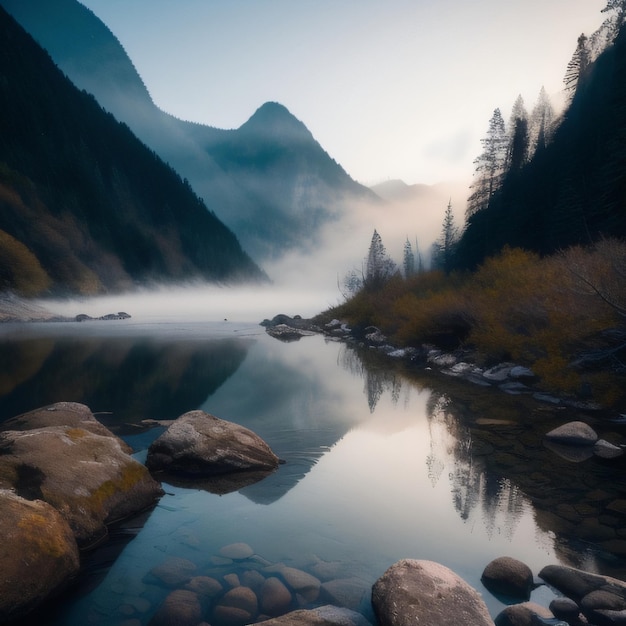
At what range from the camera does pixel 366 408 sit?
16203 millimetres

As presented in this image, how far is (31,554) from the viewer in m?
4.94

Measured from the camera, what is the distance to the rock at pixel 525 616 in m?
4.78

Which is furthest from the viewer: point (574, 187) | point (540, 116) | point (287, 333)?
point (540, 116)

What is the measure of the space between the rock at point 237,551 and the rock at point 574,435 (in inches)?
345

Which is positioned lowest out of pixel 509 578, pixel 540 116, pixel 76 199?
pixel 509 578

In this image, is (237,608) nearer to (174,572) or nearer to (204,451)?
(174,572)

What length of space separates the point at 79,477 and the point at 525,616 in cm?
618

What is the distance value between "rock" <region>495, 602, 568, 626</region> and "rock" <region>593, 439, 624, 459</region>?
676 cm

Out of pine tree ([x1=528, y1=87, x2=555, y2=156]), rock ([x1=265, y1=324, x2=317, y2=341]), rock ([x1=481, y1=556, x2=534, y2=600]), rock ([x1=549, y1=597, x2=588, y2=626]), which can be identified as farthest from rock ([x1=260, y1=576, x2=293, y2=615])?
pine tree ([x1=528, y1=87, x2=555, y2=156])

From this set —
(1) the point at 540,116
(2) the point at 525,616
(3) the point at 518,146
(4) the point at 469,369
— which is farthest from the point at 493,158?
(2) the point at 525,616

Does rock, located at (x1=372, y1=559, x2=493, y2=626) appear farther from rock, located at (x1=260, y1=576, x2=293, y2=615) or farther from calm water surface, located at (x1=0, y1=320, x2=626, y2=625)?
rock, located at (x1=260, y1=576, x2=293, y2=615)

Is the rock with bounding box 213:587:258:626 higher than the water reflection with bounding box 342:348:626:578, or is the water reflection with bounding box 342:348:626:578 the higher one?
the water reflection with bounding box 342:348:626:578

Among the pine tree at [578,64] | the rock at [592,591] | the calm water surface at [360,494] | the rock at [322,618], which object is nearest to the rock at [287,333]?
the calm water surface at [360,494]

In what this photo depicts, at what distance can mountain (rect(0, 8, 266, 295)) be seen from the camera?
222 feet
